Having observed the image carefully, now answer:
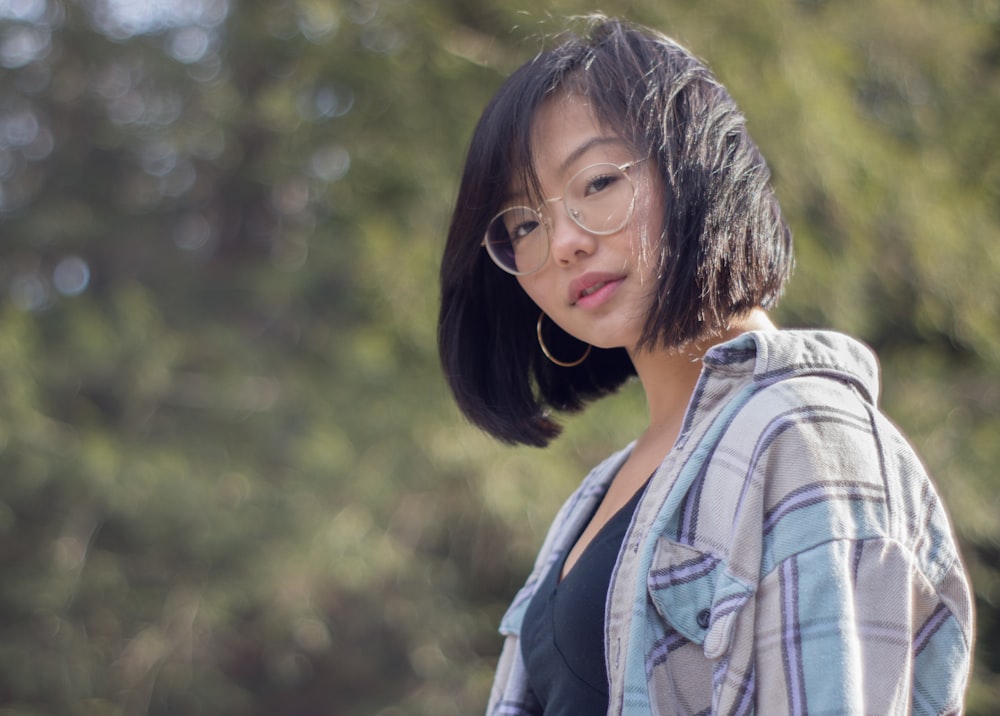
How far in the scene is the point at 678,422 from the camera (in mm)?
1182

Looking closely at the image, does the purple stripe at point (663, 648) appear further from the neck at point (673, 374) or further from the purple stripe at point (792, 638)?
the neck at point (673, 374)

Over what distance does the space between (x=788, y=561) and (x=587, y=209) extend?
496 millimetres

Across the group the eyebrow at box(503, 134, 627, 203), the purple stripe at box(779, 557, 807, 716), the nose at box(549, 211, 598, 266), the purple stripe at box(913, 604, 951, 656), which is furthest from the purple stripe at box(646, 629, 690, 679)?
the eyebrow at box(503, 134, 627, 203)

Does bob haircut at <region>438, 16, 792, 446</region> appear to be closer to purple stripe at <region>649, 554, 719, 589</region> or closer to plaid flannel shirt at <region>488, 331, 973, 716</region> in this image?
plaid flannel shirt at <region>488, 331, 973, 716</region>

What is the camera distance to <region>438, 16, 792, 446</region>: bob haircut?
1.07 meters

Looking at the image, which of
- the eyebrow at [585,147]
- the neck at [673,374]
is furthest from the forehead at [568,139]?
the neck at [673,374]

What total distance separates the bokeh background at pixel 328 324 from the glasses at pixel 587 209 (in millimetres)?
1712

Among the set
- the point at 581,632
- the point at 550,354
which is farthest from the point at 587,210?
the point at 581,632

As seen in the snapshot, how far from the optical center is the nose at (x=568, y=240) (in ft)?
3.66

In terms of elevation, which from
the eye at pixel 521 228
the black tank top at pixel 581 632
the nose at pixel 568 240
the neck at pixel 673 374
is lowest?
the black tank top at pixel 581 632

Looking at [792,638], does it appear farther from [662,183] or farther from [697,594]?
[662,183]

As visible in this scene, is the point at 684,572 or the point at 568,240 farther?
the point at 568,240

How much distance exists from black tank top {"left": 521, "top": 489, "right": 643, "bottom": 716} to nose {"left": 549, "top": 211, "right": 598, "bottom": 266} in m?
0.29

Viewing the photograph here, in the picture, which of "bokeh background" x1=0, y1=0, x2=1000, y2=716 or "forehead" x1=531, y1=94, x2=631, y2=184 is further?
"bokeh background" x1=0, y1=0, x2=1000, y2=716
